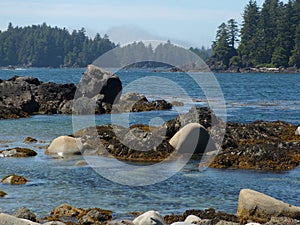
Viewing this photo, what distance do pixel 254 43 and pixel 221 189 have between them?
15115 centimetres

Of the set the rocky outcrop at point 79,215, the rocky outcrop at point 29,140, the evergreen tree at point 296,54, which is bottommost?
the rocky outcrop at point 79,215

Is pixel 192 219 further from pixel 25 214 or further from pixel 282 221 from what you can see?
pixel 25 214

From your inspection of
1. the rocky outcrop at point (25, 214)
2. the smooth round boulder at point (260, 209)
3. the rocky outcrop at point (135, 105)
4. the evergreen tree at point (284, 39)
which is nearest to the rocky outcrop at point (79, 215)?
the rocky outcrop at point (25, 214)

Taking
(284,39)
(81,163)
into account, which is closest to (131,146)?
(81,163)

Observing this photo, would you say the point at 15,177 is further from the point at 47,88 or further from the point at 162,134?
the point at 47,88

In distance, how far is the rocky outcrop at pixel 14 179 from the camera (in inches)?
821

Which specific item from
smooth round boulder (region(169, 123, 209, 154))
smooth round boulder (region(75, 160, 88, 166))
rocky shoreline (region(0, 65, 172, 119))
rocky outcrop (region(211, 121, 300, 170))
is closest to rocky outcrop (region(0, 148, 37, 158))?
smooth round boulder (region(75, 160, 88, 166))

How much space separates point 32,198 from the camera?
18766 millimetres

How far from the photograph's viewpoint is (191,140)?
27094mm

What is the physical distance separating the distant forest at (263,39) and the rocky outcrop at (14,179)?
14160 centimetres

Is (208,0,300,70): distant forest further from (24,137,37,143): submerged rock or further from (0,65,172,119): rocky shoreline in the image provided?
(24,137,37,143): submerged rock

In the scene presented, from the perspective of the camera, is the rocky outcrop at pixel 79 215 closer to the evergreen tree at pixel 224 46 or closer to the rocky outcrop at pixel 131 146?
the rocky outcrop at pixel 131 146

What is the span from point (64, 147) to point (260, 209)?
12.1 m

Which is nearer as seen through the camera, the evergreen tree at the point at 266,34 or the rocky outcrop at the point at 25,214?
the rocky outcrop at the point at 25,214
